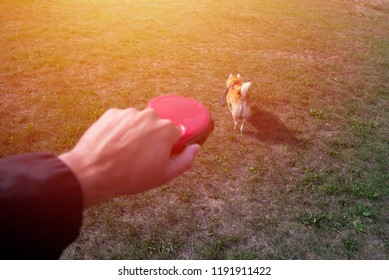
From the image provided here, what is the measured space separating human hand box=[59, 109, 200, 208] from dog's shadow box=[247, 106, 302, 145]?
15.9ft

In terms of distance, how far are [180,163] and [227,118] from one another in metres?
5.23

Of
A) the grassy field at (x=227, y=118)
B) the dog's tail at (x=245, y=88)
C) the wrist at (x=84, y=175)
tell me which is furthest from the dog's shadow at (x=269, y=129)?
the wrist at (x=84, y=175)

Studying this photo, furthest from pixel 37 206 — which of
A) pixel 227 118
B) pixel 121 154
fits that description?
pixel 227 118

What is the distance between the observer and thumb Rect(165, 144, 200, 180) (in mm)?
1136

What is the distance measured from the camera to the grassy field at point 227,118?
157 inches

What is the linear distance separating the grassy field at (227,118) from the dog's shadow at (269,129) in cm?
3

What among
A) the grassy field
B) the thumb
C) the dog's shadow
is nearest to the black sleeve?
the thumb

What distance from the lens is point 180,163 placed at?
1.16 metres

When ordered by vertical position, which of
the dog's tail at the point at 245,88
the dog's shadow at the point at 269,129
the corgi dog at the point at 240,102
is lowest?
the dog's shadow at the point at 269,129

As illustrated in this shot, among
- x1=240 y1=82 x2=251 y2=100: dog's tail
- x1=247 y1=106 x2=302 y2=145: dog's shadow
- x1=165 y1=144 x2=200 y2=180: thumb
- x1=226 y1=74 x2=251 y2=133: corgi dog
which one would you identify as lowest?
x1=247 y1=106 x2=302 y2=145: dog's shadow

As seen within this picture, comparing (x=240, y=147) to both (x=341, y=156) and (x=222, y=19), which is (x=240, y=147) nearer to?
(x=341, y=156)

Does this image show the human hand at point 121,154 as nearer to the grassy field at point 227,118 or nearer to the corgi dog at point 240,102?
the grassy field at point 227,118

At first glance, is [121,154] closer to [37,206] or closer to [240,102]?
[37,206]

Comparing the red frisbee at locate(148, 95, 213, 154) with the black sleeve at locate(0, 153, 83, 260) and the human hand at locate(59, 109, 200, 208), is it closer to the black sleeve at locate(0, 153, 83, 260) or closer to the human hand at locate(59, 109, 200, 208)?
the human hand at locate(59, 109, 200, 208)
